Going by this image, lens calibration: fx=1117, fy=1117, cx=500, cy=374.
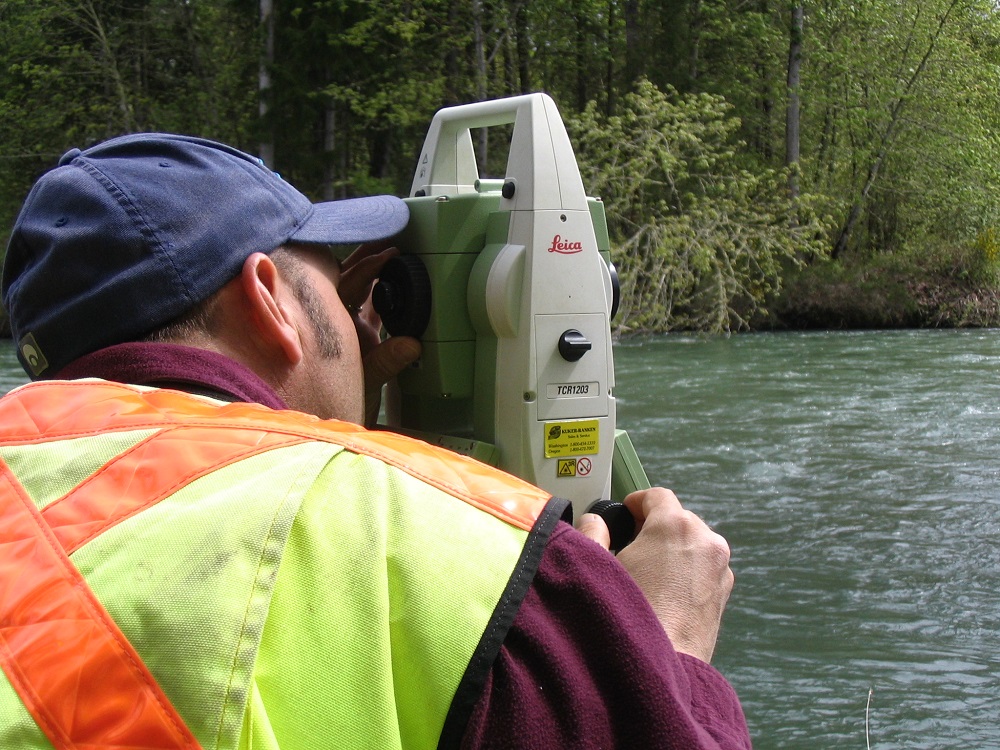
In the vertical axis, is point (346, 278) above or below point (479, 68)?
below

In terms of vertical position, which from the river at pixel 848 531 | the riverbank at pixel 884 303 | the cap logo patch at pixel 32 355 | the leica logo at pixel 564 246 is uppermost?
the leica logo at pixel 564 246

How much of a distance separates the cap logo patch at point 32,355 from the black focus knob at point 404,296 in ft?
2.37

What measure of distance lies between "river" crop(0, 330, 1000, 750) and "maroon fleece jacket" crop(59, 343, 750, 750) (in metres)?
2.45

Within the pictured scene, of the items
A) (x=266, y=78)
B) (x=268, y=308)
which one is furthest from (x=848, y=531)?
(x=266, y=78)

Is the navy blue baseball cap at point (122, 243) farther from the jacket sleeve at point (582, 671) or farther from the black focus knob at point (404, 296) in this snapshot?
the black focus knob at point (404, 296)

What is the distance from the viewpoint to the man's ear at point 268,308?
1.15 m

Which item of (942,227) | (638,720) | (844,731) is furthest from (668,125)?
(638,720)

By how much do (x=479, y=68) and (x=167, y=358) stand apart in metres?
17.3

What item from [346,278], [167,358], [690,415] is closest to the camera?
[167,358]

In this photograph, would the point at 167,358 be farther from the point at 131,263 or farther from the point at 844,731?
the point at 844,731

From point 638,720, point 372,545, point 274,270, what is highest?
point 274,270

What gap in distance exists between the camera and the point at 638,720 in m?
0.83

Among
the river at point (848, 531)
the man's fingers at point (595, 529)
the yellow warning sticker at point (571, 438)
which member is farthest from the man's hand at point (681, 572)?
the river at point (848, 531)

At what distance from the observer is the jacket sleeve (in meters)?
0.80
